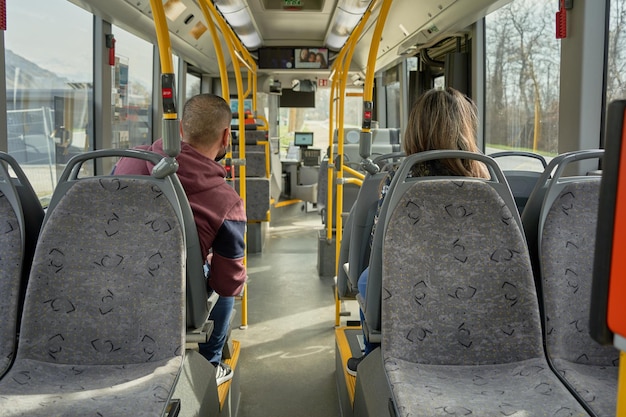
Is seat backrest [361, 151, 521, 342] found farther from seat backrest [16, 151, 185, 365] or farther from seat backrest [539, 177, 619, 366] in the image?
seat backrest [16, 151, 185, 365]

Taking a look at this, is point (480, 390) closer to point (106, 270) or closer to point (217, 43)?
point (106, 270)

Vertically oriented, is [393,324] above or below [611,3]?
below

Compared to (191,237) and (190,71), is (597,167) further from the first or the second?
(190,71)

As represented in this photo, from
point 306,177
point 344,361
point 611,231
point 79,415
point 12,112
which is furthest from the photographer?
point 306,177

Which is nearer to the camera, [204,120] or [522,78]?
[204,120]

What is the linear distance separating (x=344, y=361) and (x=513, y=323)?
114 centimetres

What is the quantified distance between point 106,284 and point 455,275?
1252 millimetres

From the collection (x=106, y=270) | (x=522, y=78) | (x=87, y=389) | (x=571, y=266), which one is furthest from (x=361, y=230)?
(x=522, y=78)

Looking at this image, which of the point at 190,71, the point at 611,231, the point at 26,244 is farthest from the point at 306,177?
the point at 611,231

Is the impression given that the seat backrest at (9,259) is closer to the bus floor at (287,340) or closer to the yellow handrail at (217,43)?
the bus floor at (287,340)

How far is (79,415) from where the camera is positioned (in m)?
1.85

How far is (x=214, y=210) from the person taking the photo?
261 centimetres

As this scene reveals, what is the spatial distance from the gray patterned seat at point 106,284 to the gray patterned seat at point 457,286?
0.79m

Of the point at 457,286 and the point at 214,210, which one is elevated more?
the point at 214,210
